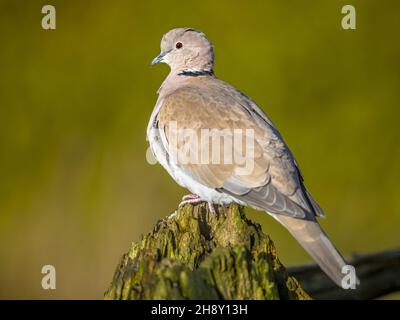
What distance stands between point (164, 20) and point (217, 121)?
3.45 metres

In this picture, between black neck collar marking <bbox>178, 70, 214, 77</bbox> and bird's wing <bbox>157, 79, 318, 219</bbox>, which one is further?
black neck collar marking <bbox>178, 70, 214, 77</bbox>

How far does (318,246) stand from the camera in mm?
3834

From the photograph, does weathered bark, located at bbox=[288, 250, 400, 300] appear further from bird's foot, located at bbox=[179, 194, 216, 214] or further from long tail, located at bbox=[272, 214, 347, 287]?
bird's foot, located at bbox=[179, 194, 216, 214]

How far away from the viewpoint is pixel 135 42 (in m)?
7.57

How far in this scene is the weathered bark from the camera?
4426 millimetres

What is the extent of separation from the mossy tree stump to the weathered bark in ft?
3.04

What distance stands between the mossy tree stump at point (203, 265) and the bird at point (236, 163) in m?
0.39

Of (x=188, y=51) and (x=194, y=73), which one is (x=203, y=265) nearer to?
(x=194, y=73)

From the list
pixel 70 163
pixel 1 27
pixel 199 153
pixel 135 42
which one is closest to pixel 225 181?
pixel 199 153

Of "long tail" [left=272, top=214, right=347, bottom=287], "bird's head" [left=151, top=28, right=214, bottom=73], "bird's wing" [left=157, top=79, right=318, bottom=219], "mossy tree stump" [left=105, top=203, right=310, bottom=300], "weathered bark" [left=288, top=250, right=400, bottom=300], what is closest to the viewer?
"mossy tree stump" [left=105, top=203, right=310, bottom=300]

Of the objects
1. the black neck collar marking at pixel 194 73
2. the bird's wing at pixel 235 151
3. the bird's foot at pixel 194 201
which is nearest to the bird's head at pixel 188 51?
the black neck collar marking at pixel 194 73

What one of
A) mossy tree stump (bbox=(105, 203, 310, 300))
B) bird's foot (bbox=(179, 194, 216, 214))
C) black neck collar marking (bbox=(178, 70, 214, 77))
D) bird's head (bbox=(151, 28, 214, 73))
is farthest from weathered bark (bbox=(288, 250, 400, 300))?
bird's head (bbox=(151, 28, 214, 73))

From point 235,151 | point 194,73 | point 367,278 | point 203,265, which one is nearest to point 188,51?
point 194,73

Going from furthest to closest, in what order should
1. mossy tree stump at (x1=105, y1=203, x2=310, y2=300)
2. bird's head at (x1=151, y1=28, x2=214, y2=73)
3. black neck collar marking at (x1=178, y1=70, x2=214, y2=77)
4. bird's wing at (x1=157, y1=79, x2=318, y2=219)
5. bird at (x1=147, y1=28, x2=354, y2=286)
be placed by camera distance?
bird's head at (x1=151, y1=28, x2=214, y2=73), black neck collar marking at (x1=178, y1=70, x2=214, y2=77), bird's wing at (x1=157, y1=79, x2=318, y2=219), bird at (x1=147, y1=28, x2=354, y2=286), mossy tree stump at (x1=105, y1=203, x2=310, y2=300)
